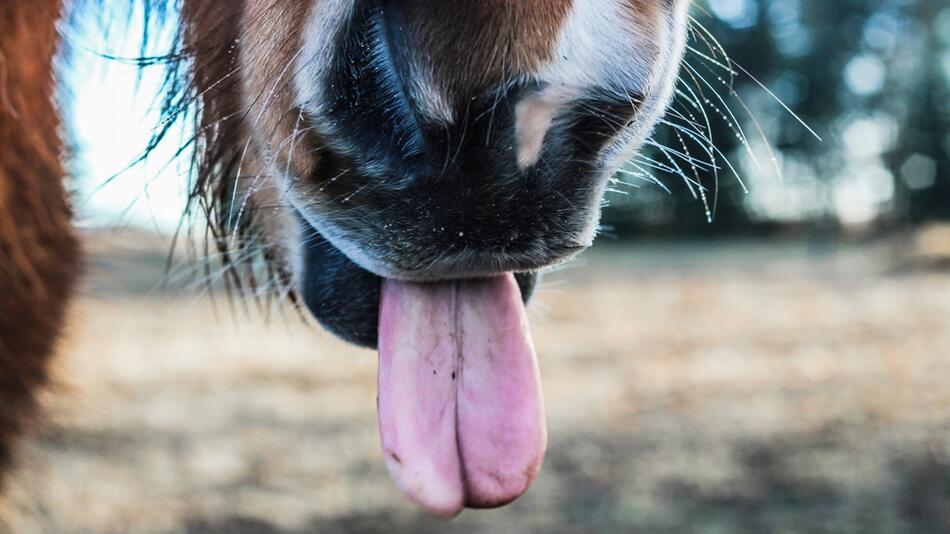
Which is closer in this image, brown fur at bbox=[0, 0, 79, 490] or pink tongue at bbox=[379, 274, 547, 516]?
pink tongue at bbox=[379, 274, 547, 516]

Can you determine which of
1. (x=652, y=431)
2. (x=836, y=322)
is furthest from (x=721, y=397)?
(x=836, y=322)

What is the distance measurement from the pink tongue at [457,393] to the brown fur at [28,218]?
3.17 feet

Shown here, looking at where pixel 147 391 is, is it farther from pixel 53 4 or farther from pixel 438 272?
pixel 438 272

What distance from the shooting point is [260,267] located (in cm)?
152

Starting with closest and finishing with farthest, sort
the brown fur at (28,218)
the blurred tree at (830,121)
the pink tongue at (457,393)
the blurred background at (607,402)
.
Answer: the pink tongue at (457,393) < the brown fur at (28,218) < the blurred background at (607,402) < the blurred tree at (830,121)

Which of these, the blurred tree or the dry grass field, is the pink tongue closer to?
the dry grass field

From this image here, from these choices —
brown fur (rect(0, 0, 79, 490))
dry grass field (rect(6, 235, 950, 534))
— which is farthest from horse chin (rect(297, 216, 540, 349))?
brown fur (rect(0, 0, 79, 490))

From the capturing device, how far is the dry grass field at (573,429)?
2680 millimetres

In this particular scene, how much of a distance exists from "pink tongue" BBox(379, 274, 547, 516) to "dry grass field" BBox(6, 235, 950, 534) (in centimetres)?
38

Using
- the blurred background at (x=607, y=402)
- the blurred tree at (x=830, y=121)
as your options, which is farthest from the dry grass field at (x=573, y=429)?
the blurred tree at (x=830, y=121)

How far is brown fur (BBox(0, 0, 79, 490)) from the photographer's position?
159cm

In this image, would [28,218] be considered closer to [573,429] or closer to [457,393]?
[457,393]

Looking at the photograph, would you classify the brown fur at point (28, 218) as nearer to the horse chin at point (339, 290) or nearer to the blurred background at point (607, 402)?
the blurred background at point (607, 402)

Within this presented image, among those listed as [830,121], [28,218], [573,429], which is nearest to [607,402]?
[573,429]
